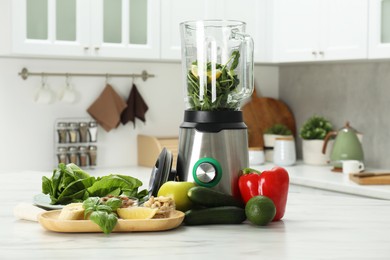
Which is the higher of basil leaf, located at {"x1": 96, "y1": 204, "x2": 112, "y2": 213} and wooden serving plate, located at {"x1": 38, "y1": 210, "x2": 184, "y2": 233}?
basil leaf, located at {"x1": 96, "y1": 204, "x2": 112, "y2": 213}

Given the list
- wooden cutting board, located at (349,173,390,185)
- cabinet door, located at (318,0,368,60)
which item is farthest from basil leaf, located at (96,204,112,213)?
cabinet door, located at (318,0,368,60)

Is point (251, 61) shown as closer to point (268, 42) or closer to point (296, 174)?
point (296, 174)

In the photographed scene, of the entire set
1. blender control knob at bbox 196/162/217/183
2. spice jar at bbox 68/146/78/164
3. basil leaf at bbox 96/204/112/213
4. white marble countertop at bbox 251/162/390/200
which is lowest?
white marble countertop at bbox 251/162/390/200

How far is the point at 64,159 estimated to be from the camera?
4.20 metres

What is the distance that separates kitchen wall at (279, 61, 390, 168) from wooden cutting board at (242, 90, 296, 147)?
0.07 m

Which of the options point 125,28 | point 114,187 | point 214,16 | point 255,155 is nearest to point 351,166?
point 255,155

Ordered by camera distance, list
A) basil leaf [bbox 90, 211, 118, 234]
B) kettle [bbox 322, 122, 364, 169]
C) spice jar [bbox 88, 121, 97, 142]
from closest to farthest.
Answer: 1. basil leaf [bbox 90, 211, 118, 234]
2. kettle [bbox 322, 122, 364, 169]
3. spice jar [bbox 88, 121, 97, 142]

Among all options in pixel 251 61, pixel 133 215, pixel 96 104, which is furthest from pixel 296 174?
pixel 133 215

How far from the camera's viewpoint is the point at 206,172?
193cm

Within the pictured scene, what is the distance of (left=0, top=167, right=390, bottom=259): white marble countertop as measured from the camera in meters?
1.50

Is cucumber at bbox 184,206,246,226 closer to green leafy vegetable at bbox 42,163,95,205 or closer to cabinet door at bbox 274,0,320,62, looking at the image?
green leafy vegetable at bbox 42,163,95,205

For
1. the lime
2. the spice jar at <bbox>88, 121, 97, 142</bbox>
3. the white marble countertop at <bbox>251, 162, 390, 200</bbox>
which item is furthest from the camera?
the spice jar at <bbox>88, 121, 97, 142</bbox>

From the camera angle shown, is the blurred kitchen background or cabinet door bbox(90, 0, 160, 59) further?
cabinet door bbox(90, 0, 160, 59)

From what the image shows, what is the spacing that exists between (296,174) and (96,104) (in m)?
1.27
